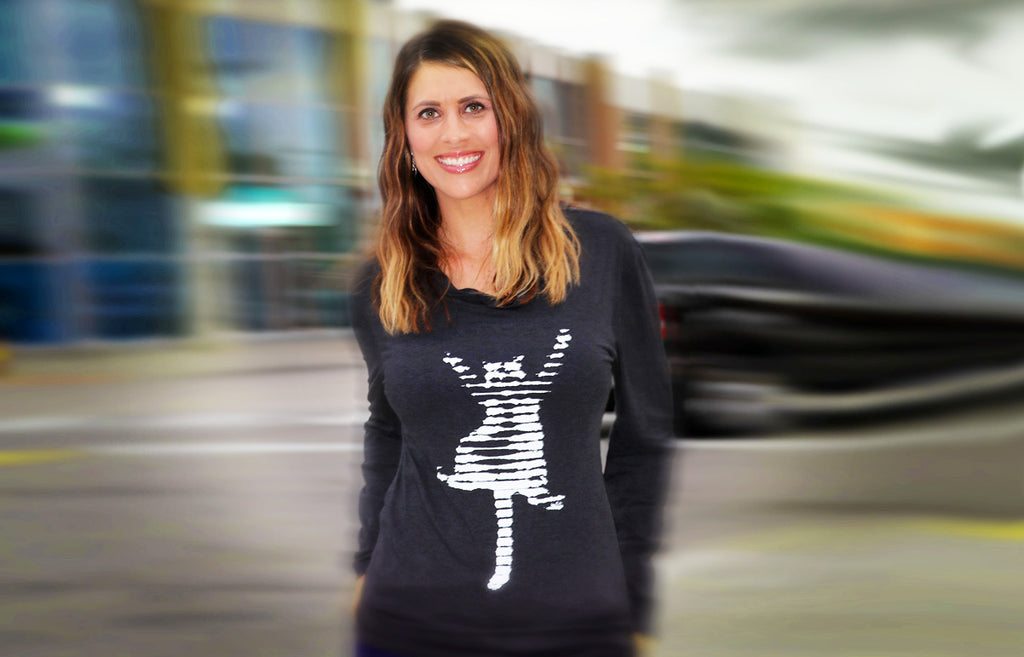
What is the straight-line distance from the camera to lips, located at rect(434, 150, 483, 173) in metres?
1.80

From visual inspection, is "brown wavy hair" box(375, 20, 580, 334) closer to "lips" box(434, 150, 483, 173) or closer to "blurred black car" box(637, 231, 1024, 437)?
"lips" box(434, 150, 483, 173)

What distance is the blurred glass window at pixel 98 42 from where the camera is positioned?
19422 millimetres

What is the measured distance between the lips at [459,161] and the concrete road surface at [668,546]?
104 inches

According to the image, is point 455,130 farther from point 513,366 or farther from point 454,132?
point 513,366

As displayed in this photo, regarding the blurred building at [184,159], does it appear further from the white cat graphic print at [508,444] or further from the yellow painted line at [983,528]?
the white cat graphic print at [508,444]

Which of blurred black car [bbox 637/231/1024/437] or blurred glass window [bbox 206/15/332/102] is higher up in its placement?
blurred glass window [bbox 206/15/332/102]

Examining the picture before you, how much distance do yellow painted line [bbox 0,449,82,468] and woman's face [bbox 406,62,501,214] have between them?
7.56 meters

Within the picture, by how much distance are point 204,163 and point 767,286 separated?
15580 mm

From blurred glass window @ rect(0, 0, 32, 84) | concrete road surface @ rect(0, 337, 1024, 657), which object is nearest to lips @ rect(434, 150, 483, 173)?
concrete road surface @ rect(0, 337, 1024, 657)

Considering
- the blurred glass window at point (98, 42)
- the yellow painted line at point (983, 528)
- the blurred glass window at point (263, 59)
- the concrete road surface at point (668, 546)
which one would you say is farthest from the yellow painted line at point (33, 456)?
the blurred glass window at point (263, 59)

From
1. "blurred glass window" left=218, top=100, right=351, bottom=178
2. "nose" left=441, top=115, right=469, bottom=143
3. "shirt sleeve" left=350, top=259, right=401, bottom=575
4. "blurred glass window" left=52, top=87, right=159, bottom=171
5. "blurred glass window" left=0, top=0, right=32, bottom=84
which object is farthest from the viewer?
"blurred glass window" left=218, top=100, right=351, bottom=178

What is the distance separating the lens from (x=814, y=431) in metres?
8.46

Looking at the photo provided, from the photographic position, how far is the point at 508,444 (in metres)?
1.69

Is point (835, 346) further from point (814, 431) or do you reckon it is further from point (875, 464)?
point (875, 464)
